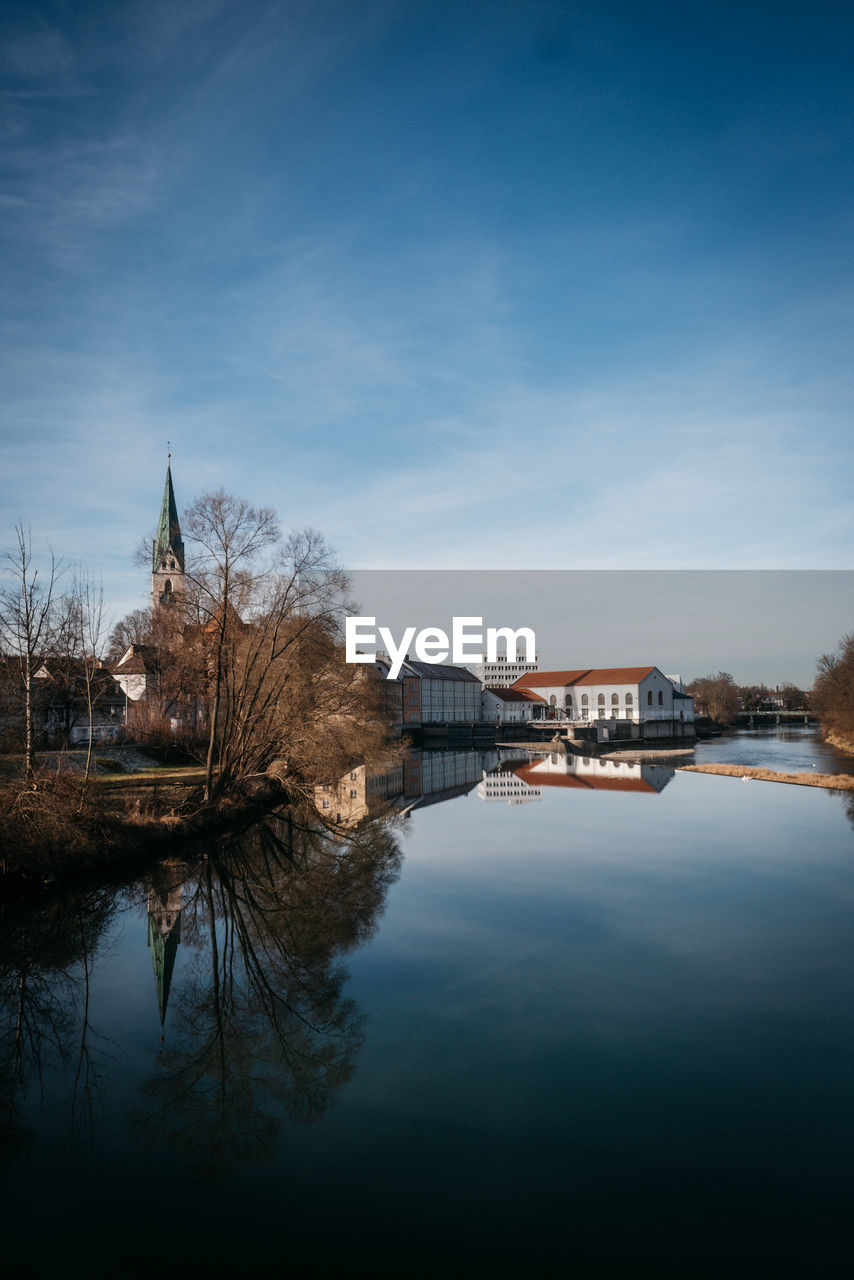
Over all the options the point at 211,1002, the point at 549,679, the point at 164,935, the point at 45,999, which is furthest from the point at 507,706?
the point at 45,999

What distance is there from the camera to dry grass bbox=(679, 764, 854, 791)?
3433cm

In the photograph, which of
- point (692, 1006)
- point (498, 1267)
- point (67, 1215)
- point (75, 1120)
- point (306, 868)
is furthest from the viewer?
point (306, 868)

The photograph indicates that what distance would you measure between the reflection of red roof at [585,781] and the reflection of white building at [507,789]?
620mm

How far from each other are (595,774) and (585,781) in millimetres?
4314

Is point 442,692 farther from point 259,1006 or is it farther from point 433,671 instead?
point 259,1006

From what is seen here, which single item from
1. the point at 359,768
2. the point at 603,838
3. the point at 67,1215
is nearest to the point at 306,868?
the point at 603,838

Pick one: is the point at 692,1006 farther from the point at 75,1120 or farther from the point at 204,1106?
the point at 75,1120

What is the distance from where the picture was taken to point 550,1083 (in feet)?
25.4

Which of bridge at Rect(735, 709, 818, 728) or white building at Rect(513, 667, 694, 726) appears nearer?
white building at Rect(513, 667, 694, 726)

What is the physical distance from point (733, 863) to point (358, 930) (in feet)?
31.1

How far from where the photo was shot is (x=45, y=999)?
10.4 m

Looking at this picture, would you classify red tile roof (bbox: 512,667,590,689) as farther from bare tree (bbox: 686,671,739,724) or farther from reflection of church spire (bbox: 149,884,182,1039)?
reflection of church spire (bbox: 149,884,182,1039)

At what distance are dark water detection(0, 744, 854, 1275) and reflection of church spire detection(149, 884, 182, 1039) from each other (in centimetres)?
6

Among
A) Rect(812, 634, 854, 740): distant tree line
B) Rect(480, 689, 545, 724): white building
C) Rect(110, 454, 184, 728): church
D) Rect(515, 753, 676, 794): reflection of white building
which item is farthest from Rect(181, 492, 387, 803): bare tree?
Rect(480, 689, 545, 724): white building
